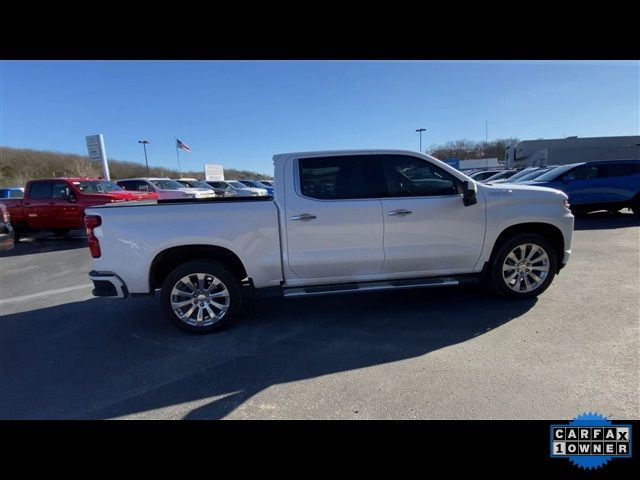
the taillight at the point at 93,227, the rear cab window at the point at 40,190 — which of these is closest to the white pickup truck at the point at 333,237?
the taillight at the point at 93,227

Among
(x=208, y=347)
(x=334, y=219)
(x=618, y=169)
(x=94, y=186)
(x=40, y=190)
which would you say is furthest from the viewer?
Result: (x=94, y=186)

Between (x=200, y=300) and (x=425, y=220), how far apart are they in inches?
110

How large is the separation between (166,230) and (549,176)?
38.5ft

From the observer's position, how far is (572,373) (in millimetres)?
2586

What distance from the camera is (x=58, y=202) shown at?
9344 millimetres

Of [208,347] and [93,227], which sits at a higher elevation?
[93,227]

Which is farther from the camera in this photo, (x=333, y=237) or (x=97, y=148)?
(x=97, y=148)

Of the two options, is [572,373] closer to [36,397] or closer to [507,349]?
[507,349]

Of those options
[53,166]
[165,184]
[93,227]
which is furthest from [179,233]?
[53,166]

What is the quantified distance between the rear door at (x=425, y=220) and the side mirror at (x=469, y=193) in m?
0.06

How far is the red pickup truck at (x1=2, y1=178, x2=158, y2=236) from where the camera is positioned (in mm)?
→ 9320

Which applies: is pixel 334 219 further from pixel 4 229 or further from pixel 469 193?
pixel 4 229
